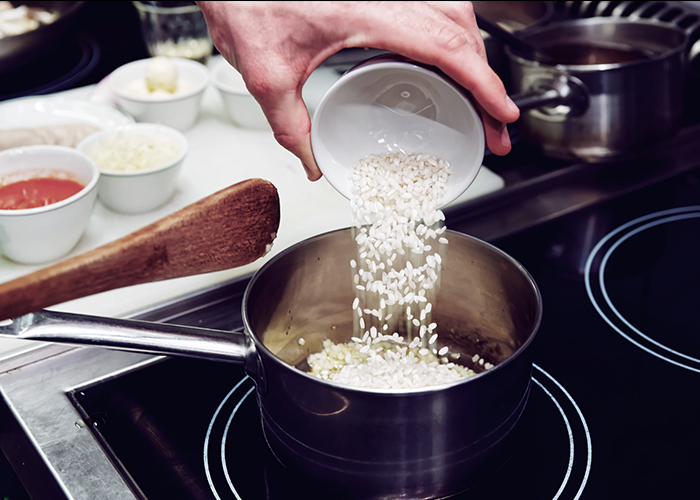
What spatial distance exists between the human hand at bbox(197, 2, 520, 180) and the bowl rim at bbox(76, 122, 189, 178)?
30 cm

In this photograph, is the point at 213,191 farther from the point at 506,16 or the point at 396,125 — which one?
the point at 506,16

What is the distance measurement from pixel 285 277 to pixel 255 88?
0.65 ft

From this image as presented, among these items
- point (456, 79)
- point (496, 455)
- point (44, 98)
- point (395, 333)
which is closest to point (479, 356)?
point (395, 333)

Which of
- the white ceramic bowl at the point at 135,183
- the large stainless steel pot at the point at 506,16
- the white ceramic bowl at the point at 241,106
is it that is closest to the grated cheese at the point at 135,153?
the white ceramic bowl at the point at 135,183

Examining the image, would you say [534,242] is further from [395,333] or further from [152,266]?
[152,266]

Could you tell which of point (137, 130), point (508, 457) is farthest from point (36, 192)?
point (508, 457)

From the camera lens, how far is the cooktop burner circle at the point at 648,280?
0.77 metres

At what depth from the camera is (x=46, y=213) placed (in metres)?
0.83

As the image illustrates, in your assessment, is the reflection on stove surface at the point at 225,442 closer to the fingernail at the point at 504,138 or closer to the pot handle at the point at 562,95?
the fingernail at the point at 504,138

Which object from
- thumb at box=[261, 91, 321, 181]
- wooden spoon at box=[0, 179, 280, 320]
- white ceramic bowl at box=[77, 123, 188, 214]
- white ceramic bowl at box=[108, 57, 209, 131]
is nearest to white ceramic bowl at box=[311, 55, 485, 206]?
thumb at box=[261, 91, 321, 181]

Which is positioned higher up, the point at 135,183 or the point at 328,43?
the point at 328,43

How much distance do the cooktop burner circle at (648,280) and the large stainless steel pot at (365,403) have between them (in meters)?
0.18

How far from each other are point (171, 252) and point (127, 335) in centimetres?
8

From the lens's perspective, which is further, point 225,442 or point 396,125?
point 396,125
